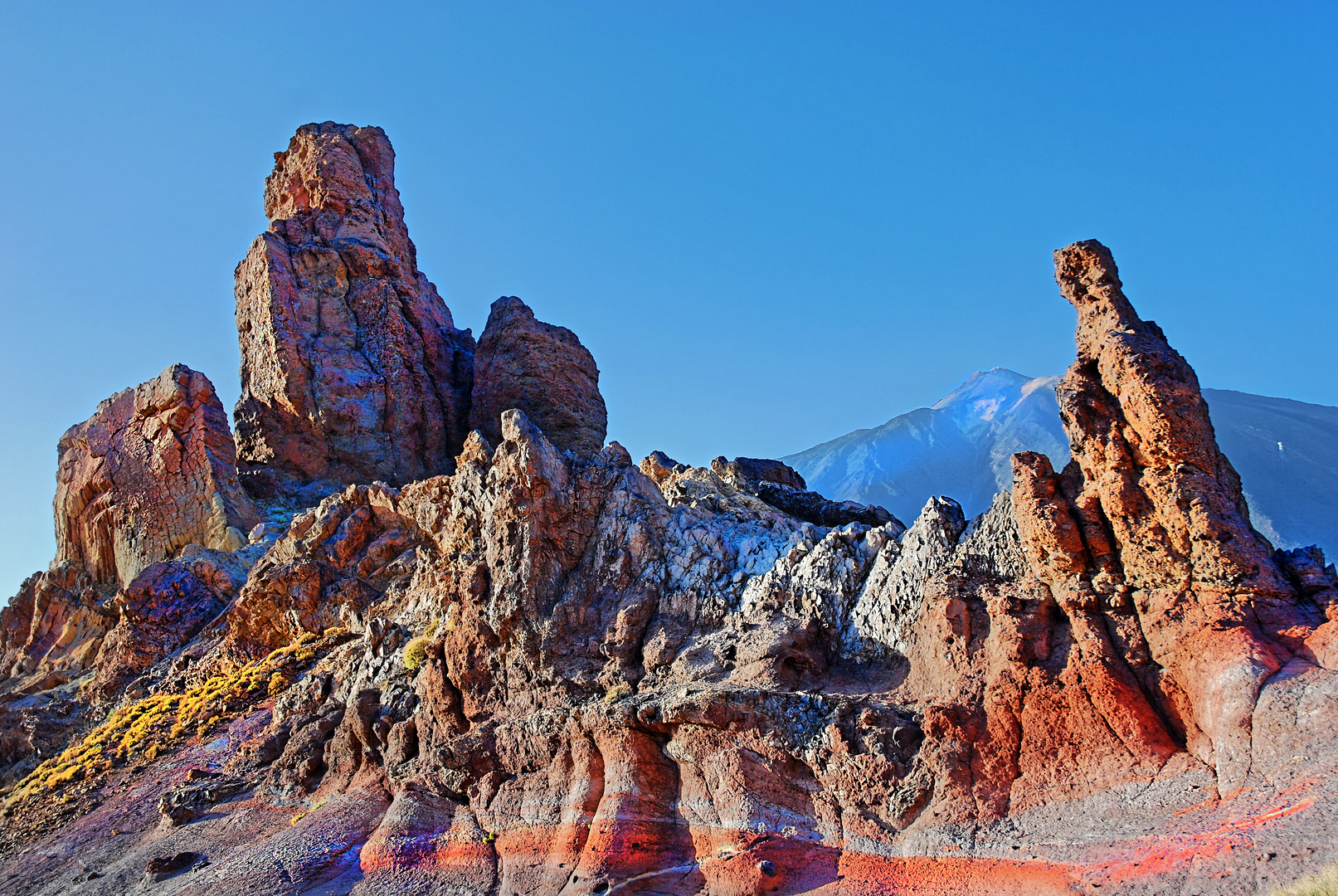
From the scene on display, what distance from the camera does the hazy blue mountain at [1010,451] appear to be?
4494cm

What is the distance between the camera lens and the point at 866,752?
12.7m

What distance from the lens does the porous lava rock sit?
36.0m

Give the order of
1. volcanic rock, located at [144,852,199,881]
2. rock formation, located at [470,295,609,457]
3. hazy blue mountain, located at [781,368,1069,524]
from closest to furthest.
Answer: volcanic rock, located at [144,852,199,881], rock formation, located at [470,295,609,457], hazy blue mountain, located at [781,368,1069,524]

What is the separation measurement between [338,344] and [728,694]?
36.6m

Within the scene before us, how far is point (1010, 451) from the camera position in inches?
1455

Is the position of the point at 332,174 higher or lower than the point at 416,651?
higher

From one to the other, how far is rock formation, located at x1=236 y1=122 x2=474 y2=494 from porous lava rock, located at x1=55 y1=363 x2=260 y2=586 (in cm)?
357

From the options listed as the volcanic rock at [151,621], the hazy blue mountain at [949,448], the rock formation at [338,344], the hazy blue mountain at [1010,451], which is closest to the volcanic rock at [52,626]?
the volcanic rock at [151,621]

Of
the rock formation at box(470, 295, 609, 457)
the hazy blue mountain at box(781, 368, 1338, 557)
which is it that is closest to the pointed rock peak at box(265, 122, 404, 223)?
the rock formation at box(470, 295, 609, 457)

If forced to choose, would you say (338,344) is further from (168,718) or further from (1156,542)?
(1156,542)

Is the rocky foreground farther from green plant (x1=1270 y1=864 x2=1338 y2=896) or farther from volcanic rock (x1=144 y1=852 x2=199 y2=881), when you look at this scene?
green plant (x1=1270 y1=864 x2=1338 y2=896)

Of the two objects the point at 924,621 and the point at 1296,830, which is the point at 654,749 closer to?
the point at 924,621

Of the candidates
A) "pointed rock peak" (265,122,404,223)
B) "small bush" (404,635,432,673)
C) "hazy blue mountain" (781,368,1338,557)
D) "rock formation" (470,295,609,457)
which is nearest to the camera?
"small bush" (404,635,432,673)

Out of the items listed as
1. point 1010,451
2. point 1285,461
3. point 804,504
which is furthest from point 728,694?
point 1285,461
